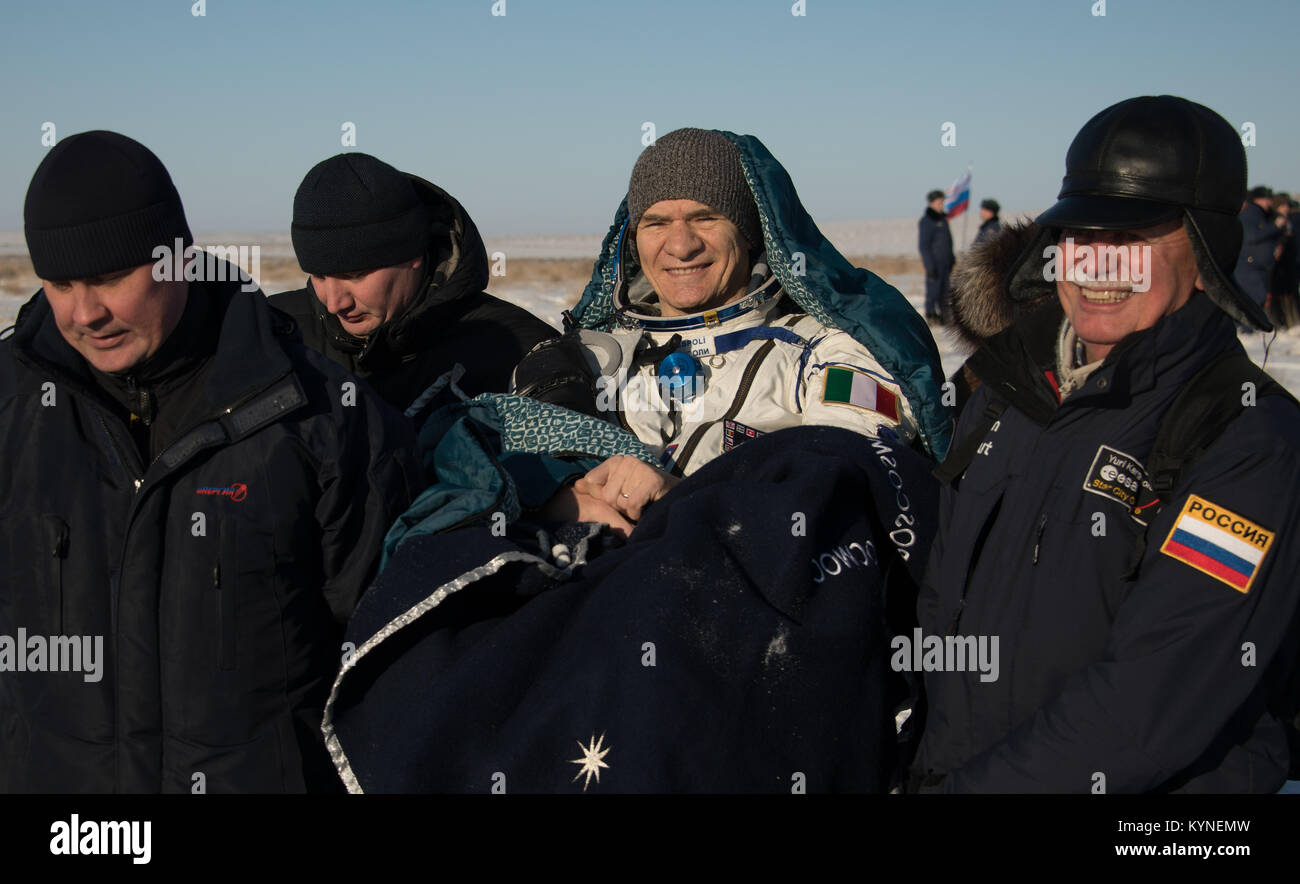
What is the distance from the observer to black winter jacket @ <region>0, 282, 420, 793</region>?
212 centimetres

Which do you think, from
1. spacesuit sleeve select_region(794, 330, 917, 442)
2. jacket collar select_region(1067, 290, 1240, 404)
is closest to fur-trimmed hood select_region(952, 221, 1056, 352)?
spacesuit sleeve select_region(794, 330, 917, 442)

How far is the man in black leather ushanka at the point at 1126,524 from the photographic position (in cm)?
168

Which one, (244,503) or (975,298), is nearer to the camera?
(244,503)

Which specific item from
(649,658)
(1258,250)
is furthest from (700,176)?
(1258,250)

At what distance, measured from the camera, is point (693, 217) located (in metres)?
3.08

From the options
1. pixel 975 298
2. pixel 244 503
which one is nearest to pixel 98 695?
pixel 244 503

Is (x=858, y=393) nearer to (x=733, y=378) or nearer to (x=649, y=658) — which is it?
(x=733, y=378)

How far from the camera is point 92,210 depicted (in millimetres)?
2029

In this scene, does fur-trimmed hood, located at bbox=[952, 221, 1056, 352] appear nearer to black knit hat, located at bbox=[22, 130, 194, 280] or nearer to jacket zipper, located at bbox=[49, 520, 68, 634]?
black knit hat, located at bbox=[22, 130, 194, 280]

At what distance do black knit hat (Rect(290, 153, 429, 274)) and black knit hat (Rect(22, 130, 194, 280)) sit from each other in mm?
1114

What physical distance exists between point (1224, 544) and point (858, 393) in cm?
116

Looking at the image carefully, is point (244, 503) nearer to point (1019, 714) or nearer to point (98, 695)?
point (98, 695)

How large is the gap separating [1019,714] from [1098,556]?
0.31m

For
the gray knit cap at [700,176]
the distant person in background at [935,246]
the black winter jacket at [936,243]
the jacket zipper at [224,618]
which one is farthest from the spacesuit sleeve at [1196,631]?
the black winter jacket at [936,243]
